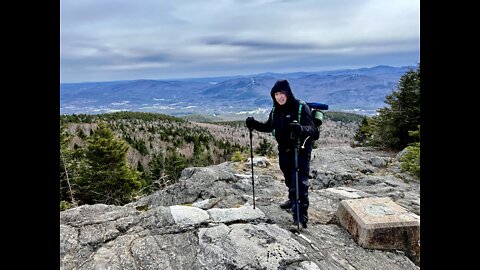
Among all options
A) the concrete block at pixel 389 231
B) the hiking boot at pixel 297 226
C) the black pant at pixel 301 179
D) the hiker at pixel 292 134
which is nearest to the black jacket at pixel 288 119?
the hiker at pixel 292 134

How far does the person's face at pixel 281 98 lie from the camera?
6.15 metres

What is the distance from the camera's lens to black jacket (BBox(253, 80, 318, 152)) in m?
6.16

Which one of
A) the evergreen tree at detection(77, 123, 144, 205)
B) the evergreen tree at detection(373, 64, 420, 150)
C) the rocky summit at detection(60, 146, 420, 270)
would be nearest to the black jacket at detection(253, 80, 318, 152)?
the rocky summit at detection(60, 146, 420, 270)

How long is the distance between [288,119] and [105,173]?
22.2m

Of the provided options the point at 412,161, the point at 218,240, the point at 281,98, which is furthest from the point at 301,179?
the point at 412,161

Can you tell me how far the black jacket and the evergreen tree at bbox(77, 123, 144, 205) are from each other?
827 inches

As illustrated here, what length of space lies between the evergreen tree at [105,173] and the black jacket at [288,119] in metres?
21.0

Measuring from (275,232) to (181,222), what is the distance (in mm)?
1730

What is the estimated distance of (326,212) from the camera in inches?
309

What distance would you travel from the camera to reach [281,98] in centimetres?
618
